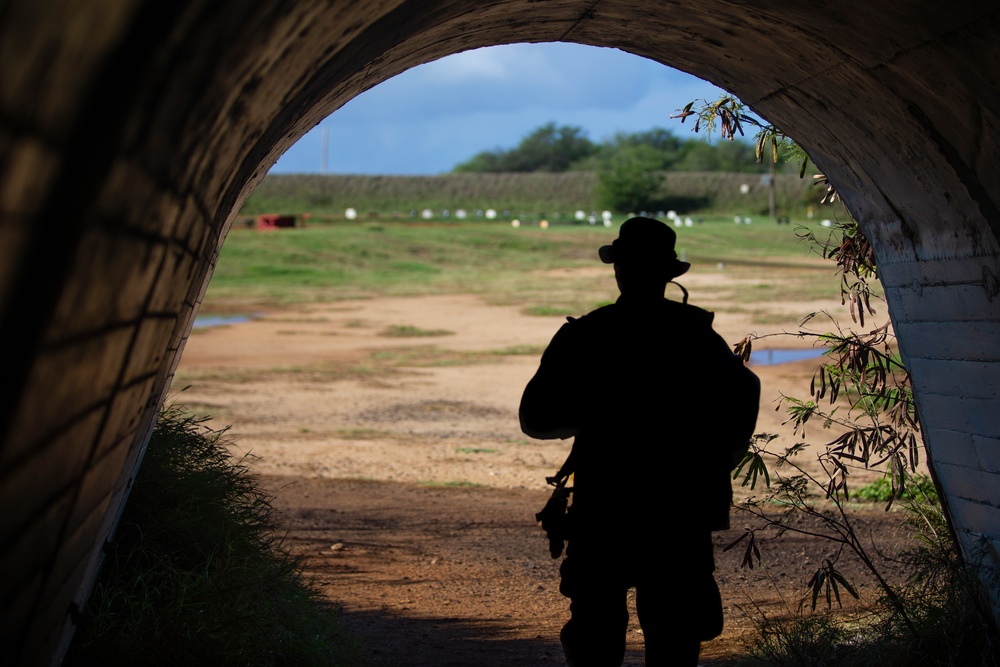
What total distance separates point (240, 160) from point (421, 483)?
748cm

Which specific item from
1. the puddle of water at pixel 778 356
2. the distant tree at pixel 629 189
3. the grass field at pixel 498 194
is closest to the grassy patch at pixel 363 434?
the puddle of water at pixel 778 356

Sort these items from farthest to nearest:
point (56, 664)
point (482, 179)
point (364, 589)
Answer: point (482, 179) → point (364, 589) → point (56, 664)

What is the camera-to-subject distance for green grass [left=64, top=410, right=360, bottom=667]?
391 centimetres

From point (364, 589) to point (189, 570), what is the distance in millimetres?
2362

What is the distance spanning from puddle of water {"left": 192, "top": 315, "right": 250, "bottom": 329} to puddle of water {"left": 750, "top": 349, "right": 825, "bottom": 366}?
1321cm

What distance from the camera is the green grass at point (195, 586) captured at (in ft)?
12.8

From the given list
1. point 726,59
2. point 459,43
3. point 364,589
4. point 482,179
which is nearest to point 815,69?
point 726,59

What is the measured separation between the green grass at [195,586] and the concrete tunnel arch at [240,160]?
1.64 feet

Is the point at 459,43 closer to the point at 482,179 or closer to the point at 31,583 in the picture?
the point at 31,583

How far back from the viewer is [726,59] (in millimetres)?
5195

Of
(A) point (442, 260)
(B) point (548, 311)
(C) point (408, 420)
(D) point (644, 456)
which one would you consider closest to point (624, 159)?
(A) point (442, 260)

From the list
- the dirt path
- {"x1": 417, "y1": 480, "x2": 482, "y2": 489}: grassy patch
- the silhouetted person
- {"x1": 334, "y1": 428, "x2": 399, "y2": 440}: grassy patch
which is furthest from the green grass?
{"x1": 334, "y1": 428, "x2": 399, "y2": 440}: grassy patch

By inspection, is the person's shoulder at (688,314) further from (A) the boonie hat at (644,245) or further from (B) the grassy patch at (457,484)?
(B) the grassy patch at (457,484)

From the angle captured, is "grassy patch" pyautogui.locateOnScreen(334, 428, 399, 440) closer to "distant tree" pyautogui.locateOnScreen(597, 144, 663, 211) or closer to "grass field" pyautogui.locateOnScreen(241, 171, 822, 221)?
"grass field" pyautogui.locateOnScreen(241, 171, 822, 221)
